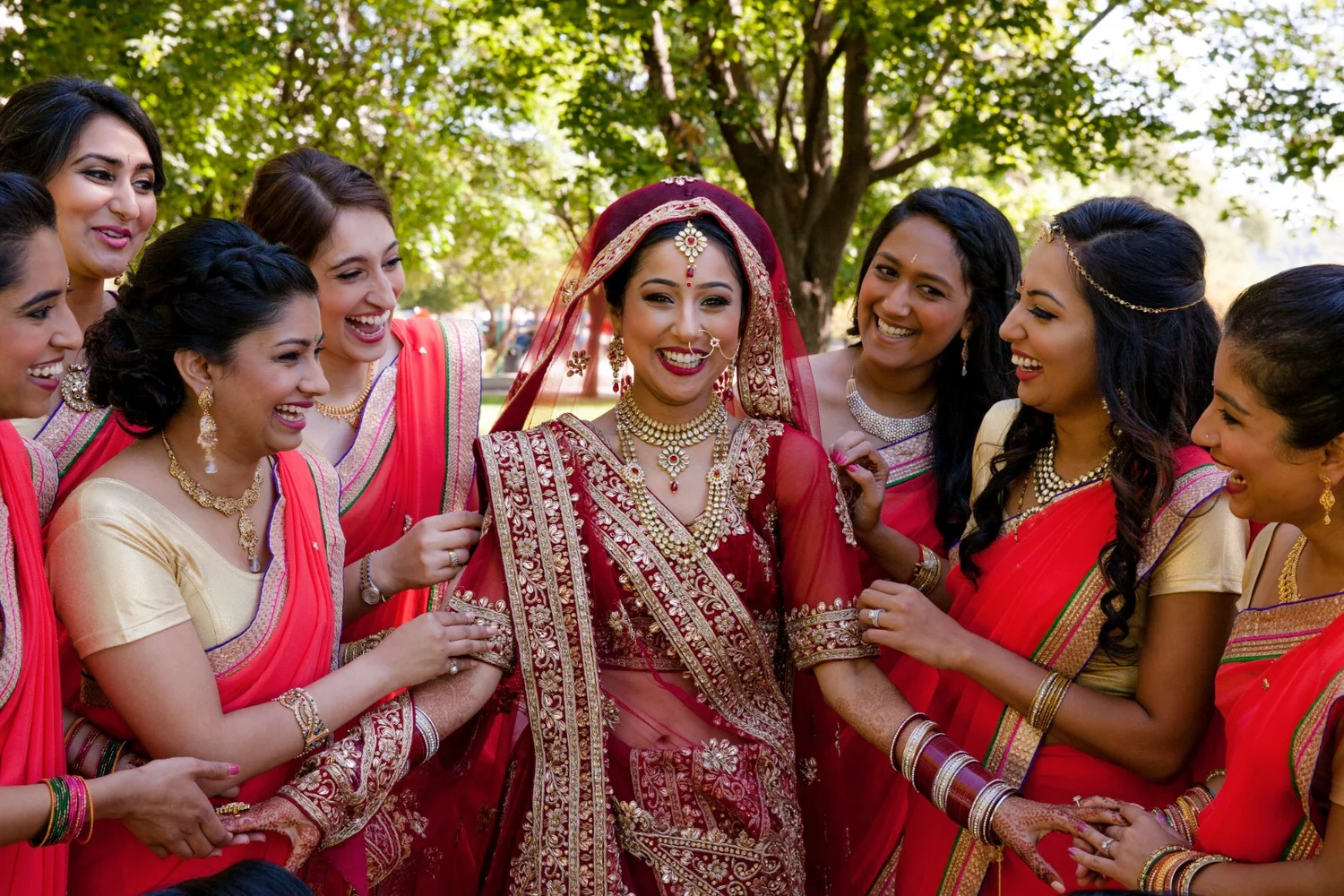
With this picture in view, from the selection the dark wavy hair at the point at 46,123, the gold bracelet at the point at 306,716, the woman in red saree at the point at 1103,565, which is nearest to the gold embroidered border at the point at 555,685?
the gold bracelet at the point at 306,716

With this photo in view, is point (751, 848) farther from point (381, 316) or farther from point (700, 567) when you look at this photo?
point (381, 316)

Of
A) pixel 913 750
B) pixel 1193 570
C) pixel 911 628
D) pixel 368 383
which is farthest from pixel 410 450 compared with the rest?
pixel 1193 570

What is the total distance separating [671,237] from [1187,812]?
1.55 metres

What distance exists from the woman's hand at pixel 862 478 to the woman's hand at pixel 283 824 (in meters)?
1.39

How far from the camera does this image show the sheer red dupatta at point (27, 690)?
234cm

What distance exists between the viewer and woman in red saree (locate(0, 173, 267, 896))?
7.55 feet

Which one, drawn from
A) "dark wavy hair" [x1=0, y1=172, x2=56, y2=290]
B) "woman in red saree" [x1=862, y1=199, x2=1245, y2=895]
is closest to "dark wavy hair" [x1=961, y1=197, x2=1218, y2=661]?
"woman in red saree" [x1=862, y1=199, x2=1245, y2=895]

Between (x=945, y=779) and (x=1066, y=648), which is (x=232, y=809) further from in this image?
(x=1066, y=648)

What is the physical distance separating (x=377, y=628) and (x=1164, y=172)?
9.02 meters

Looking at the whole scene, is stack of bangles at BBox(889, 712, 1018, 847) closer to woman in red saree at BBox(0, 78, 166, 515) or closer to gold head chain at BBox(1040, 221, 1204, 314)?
gold head chain at BBox(1040, 221, 1204, 314)

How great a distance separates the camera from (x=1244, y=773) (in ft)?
7.19

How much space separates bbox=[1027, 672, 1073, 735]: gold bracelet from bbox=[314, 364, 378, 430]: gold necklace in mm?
1973

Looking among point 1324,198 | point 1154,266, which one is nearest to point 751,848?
point 1154,266

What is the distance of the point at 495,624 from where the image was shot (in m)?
2.69
